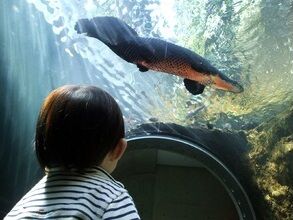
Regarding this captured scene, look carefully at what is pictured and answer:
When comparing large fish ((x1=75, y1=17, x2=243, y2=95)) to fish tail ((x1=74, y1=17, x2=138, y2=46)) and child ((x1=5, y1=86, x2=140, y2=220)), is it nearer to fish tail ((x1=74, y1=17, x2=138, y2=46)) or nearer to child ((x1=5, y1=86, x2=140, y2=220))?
fish tail ((x1=74, y1=17, x2=138, y2=46))

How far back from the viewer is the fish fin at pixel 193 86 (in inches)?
94.5

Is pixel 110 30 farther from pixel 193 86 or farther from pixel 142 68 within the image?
pixel 193 86

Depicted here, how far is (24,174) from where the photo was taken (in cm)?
291

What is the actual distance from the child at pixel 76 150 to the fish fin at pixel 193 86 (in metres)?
1.36

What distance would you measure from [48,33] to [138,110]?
0.83 metres

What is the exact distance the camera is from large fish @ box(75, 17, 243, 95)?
7.59 feet

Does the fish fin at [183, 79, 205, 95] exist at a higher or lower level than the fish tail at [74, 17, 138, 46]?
lower

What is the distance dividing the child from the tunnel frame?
172 centimetres

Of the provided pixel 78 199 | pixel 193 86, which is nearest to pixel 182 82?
pixel 193 86

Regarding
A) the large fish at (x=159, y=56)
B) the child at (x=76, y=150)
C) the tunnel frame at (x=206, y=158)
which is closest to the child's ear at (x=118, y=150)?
the child at (x=76, y=150)

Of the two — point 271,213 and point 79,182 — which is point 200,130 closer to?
point 271,213

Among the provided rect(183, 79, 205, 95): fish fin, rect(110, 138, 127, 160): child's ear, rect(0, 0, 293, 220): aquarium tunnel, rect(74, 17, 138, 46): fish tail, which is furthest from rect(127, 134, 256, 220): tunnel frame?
rect(110, 138, 127, 160): child's ear

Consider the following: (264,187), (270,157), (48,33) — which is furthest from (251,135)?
(48,33)

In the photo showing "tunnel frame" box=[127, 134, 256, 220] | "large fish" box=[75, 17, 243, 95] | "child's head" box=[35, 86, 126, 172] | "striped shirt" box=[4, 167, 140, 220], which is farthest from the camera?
"tunnel frame" box=[127, 134, 256, 220]
